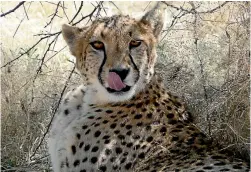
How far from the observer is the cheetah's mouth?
2521mm

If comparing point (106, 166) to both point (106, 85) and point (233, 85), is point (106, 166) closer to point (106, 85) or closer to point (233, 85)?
point (106, 85)

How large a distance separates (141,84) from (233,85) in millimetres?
745

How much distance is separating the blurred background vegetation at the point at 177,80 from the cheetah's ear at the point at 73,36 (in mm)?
86

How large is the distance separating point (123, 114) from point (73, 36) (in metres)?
0.43

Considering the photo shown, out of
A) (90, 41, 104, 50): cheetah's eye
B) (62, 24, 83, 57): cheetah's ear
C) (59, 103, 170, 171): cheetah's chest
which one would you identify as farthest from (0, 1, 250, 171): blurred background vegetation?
(59, 103, 170, 171): cheetah's chest

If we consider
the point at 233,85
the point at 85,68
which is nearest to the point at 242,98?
the point at 233,85

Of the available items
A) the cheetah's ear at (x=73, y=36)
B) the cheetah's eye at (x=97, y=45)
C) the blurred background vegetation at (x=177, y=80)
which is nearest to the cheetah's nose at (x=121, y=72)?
the cheetah's eye at (x=97, y=45)

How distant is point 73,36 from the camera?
2773mm

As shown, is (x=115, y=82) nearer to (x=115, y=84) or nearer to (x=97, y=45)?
(x=115, y=84)

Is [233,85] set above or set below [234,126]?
above

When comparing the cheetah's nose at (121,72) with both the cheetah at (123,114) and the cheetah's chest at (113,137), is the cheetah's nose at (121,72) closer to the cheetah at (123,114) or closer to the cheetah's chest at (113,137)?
the cheetah at (123,114)

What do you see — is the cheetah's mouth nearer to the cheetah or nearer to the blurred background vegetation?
the cheetah

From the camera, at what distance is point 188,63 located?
4.14 m

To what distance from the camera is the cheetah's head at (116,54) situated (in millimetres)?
2541
